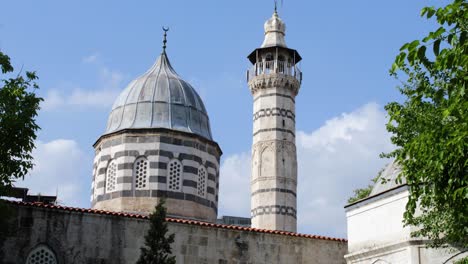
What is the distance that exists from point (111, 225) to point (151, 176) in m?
6.70

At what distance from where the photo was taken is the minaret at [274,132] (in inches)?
1292

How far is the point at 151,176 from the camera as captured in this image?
76.1 ft

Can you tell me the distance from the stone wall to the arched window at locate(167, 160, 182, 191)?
5.93m

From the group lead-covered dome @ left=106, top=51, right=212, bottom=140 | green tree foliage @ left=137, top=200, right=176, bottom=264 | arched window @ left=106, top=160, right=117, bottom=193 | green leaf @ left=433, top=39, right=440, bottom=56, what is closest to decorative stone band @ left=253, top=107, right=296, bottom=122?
lead-covered dome @ left=106, top=51, right=212, bottom=140

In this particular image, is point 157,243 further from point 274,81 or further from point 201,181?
point 274,81

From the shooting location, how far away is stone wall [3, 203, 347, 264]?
15.8 meters

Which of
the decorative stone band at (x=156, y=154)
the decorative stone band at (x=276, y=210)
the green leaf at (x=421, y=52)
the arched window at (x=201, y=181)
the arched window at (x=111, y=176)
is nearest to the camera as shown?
the green leaf at (x=421, y=52)

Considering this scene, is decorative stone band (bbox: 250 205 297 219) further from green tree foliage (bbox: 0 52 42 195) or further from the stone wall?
green tree foliage (bbox: 0 52 42 195)

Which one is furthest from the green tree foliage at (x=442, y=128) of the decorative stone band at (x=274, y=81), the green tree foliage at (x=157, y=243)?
the decorative stone band at (x=274, y=81)

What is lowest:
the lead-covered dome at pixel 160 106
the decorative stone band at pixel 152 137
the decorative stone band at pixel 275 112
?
the decorative stone band at pixel 152 137

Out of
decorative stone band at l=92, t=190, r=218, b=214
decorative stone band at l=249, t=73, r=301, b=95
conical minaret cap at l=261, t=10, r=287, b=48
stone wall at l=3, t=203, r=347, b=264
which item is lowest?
stone wall at l=3, t=203, r=347, b=264

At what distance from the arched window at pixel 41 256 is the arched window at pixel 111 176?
749 centimetres

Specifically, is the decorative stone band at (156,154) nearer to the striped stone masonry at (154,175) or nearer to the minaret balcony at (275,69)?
the striped stone masonry at (154,175)

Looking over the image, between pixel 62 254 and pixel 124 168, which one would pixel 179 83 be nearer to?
pixel 124 168
